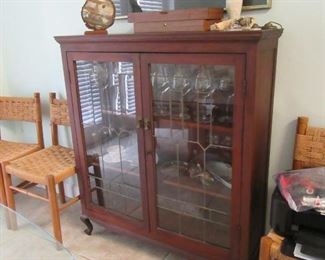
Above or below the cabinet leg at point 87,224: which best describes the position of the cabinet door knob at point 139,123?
above

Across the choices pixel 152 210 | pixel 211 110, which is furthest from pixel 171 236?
pixel 211 110

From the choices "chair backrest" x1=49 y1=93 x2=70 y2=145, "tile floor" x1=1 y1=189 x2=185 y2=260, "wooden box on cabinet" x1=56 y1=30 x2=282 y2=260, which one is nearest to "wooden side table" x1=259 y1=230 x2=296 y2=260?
"wooden box on cabinet" x1=56 y1=30 x2=282 y2=260

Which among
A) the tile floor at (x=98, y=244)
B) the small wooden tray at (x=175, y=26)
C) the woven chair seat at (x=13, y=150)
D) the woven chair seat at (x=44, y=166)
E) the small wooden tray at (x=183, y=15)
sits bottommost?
the tile floor at (x=98, y=244)

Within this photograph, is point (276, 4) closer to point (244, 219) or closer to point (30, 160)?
point (244, 219)

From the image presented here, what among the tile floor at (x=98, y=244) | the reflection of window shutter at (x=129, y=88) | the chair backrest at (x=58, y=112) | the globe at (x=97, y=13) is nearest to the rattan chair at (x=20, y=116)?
the chair backrest at (x=58, y=112)

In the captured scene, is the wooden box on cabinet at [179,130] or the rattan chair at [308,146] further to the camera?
the rattan chair at [308,146]

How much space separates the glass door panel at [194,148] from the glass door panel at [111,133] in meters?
0.15

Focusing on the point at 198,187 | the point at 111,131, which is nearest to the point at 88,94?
the point at 111,131

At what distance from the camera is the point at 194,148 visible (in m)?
1.50

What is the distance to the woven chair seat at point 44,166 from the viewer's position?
1.90 metres

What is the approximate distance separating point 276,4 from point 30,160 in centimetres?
173

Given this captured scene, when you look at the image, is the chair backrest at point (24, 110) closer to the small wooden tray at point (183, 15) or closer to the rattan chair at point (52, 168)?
the rattan chair at point (52, 168)

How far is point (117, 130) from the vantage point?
174 centimetres

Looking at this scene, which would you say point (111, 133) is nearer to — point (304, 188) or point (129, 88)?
point (129, 88)
